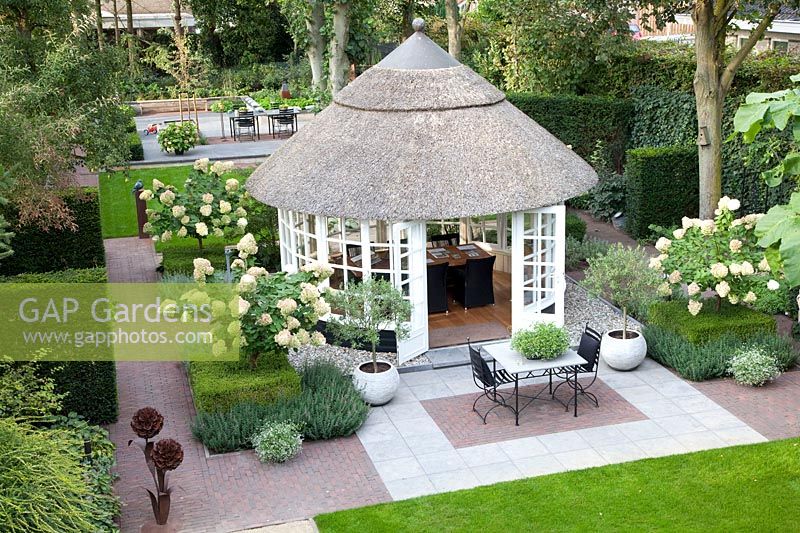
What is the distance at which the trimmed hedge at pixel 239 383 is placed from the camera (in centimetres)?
1353

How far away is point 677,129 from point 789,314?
284 inches

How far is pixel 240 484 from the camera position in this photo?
1240cm

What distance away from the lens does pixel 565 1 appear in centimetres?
2445

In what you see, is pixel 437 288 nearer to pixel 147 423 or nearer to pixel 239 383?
pixel 239 383

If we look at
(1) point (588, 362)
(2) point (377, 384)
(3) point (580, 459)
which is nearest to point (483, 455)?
(3) point (580, 459)

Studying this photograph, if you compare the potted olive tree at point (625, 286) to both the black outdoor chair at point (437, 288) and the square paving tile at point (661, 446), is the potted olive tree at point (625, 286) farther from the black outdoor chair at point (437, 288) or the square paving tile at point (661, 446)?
the black outdoor chair at point (437, 288)

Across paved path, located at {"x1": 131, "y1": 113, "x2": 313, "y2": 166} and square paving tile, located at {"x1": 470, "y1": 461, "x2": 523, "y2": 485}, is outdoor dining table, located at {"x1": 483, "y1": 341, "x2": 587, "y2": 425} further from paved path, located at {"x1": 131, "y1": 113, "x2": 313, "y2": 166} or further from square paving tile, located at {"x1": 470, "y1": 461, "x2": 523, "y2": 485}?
paved path, located at {"x1": 131, "y1": 113, "x2": 313, "y2": 166}

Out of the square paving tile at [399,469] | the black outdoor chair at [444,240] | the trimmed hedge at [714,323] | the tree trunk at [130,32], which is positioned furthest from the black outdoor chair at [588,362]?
the tree trunk at [130,32]

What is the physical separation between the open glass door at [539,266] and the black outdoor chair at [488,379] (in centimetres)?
226

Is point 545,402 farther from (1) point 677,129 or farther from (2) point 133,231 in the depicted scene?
(2) point 133,231

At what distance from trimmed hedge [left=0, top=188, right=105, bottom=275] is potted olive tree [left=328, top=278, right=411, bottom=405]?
22.3ft

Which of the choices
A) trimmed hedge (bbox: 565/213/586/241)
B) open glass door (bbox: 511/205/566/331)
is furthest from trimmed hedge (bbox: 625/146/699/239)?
open glass door (bbox: 511/205/566/331)

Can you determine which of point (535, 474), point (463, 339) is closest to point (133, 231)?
point (463, 339)

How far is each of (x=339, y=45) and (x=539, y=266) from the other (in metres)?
7.97
